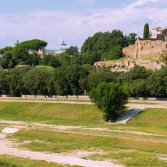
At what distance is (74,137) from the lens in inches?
1426

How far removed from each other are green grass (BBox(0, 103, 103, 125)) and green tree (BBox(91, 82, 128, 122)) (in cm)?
135

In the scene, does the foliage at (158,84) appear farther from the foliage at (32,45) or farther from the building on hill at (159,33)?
the foliage at (32,45)

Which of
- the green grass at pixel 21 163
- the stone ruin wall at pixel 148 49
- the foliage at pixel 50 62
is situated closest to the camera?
the green grass at pixel 21 163

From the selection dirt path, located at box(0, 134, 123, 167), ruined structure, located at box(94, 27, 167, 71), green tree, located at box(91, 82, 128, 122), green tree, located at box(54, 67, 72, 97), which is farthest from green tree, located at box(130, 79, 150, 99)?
dirt path, located at box(0, 134, 123, 167)

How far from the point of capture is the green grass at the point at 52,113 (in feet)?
167

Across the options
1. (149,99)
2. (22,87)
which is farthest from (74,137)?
(22,87)

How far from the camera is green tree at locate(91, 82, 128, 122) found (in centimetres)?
4819

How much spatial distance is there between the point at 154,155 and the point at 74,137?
30.9ft

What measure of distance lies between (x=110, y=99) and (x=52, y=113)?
10.6 metres

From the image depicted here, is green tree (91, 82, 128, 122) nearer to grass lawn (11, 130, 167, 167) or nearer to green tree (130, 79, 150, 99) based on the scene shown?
grass lawn (11, 130, 167, 167)

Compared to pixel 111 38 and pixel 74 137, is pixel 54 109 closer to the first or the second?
pixel 74 137

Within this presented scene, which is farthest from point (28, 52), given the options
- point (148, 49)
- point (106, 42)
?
point (148, 49)

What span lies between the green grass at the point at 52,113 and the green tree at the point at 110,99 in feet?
4.43

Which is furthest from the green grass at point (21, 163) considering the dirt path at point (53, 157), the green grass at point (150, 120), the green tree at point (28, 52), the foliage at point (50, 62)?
the green tree at point (28, 52)
